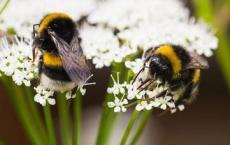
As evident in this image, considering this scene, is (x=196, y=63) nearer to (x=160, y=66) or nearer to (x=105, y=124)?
(x=160, y=66)

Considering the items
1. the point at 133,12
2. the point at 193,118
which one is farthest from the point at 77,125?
the point at 193,118

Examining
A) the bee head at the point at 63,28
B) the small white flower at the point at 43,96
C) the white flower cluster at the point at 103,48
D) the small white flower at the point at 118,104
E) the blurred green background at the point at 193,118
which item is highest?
the bee head at the point at 63,28

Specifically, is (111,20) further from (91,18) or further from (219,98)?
(219,98)

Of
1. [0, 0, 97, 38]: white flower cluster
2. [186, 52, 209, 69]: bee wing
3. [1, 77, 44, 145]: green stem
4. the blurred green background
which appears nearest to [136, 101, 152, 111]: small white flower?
[186, 52, 209, 69]: bee wing

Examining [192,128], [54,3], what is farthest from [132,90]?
[192,128]

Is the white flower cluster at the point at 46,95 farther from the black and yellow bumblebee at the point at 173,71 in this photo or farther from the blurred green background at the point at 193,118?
the blurred green background at the point at 193,118

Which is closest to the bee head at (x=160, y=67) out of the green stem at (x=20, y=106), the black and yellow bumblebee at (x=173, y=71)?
the black and yellow bumblebee at (x=173, y=71)

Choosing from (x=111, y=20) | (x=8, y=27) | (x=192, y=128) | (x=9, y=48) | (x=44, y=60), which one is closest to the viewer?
(x=44, y=60)
